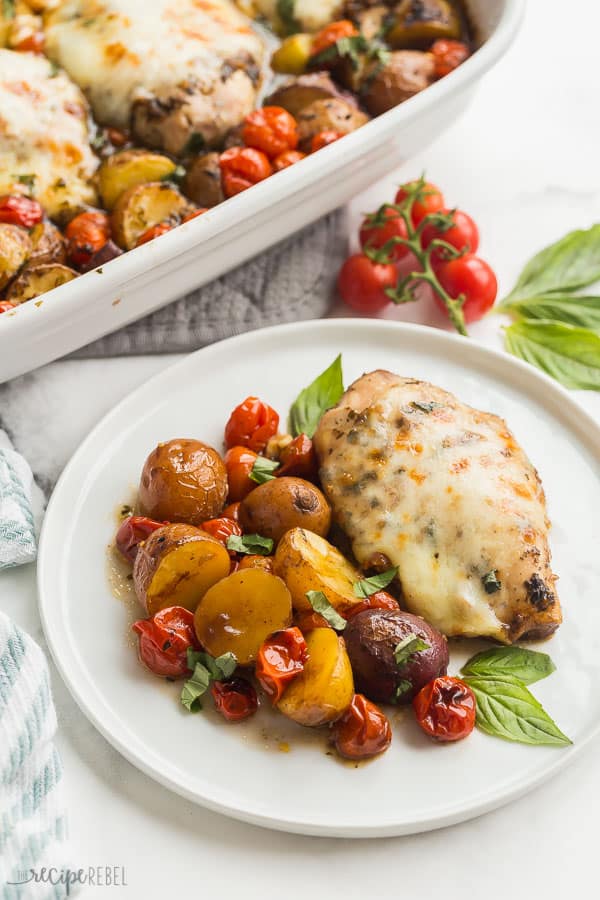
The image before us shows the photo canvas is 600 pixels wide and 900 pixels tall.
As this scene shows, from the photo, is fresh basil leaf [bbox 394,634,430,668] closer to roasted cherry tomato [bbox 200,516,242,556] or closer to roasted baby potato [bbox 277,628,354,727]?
roasted baby potato [bbox 277,628,354,727]

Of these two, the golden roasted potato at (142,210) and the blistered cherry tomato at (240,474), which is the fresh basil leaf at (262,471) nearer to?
the blistered cherry tomato at (240,474)

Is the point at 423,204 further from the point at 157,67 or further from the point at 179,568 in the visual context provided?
the point at 179,568

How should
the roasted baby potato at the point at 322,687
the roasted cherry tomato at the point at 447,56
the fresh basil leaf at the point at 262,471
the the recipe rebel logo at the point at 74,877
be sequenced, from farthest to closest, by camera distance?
the roasted cherry tomato at the point at 447,56, the fresh basil leaf at the point at 262,471, the roasted baby potato at the point at 322,687, the the recipe rebel logo at the point at 74,877

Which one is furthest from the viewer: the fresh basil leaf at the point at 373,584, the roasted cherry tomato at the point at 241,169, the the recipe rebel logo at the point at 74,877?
the roasted cherry tomato at the point at 241,169

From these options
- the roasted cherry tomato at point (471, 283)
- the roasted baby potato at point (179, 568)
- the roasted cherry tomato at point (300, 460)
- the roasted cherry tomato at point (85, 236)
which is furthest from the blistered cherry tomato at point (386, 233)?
the roasted baby potato at point (179, 568)

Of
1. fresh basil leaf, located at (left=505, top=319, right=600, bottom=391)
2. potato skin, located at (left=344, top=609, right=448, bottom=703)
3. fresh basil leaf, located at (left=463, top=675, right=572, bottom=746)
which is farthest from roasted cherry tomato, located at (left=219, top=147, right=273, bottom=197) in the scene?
fresh basil leaf, located at (left=463, top=675, right=572, bottom=746)

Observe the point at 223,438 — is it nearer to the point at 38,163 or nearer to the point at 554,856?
the point at 38,163

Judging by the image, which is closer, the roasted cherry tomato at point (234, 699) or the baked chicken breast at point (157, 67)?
the roasted cherry tomato at point (234, 699)

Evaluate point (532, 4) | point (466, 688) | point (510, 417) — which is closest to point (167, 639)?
point (466, 688)
